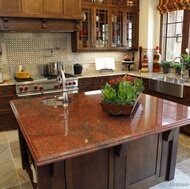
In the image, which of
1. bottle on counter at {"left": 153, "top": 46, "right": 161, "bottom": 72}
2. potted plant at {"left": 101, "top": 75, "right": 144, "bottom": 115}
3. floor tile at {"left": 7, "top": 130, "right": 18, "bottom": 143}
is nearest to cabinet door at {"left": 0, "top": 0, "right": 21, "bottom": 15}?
floor tile at {"left": 7, "top": 130, "right": 18, "bottom": 143}

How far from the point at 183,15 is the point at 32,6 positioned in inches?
110

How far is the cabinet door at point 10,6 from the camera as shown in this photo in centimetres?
333

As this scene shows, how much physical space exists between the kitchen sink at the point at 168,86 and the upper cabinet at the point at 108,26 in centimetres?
124

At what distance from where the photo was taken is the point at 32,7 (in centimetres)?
353

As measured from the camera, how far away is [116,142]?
1333mm

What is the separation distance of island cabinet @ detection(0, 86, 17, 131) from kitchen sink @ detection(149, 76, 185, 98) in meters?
2.49

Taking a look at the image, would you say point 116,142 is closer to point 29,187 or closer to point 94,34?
point 29,187

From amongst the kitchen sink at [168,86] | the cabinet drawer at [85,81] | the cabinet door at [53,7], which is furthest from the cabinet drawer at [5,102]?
the kitchen sink at [168,86]

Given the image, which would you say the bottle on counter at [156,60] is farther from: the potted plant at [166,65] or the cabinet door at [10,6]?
the cabinet door at [10,6]

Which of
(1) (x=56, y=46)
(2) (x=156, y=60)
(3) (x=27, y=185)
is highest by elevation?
(1) (x=56, y=46)

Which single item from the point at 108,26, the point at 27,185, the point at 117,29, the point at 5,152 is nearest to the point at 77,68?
the point at 108,26

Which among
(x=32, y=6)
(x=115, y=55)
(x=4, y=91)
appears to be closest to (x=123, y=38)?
(x=115, y=55)

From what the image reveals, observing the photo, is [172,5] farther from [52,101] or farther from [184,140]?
[52,101]

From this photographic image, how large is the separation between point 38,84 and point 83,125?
2.30 m
